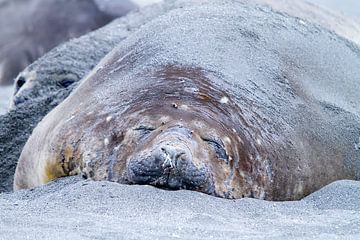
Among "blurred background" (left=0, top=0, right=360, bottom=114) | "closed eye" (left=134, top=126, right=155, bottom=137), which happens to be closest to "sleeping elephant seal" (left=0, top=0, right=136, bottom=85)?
"blurred background" (left=0, top=0, right=360, bottom=114)

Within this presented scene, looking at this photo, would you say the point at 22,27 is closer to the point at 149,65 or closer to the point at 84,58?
the point at 84,58

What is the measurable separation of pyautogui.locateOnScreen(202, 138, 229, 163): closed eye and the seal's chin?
0.13 metres

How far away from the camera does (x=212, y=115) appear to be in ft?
12.6

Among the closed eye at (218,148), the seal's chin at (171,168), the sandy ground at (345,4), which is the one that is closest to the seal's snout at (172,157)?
the seal's chin at (171,168)

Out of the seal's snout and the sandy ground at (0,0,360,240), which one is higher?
the seal's snout

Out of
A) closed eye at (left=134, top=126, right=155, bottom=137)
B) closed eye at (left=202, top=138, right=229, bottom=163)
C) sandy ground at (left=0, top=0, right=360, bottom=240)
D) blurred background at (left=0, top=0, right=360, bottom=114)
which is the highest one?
A: blurred background at (left=0, top=0, right=360, bottom=114)

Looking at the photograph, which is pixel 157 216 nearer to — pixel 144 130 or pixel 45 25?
pixel 144 130

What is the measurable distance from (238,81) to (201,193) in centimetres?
83

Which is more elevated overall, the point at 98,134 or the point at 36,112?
the point at 36,112

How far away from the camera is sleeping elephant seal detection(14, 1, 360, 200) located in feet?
12.0

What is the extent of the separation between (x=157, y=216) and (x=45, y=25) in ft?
20.6

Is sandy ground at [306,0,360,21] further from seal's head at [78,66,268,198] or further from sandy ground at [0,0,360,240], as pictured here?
sandy ground at [0,0,360,240]

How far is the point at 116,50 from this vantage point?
189 inches

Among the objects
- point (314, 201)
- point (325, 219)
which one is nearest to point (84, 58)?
point (314, 201)
